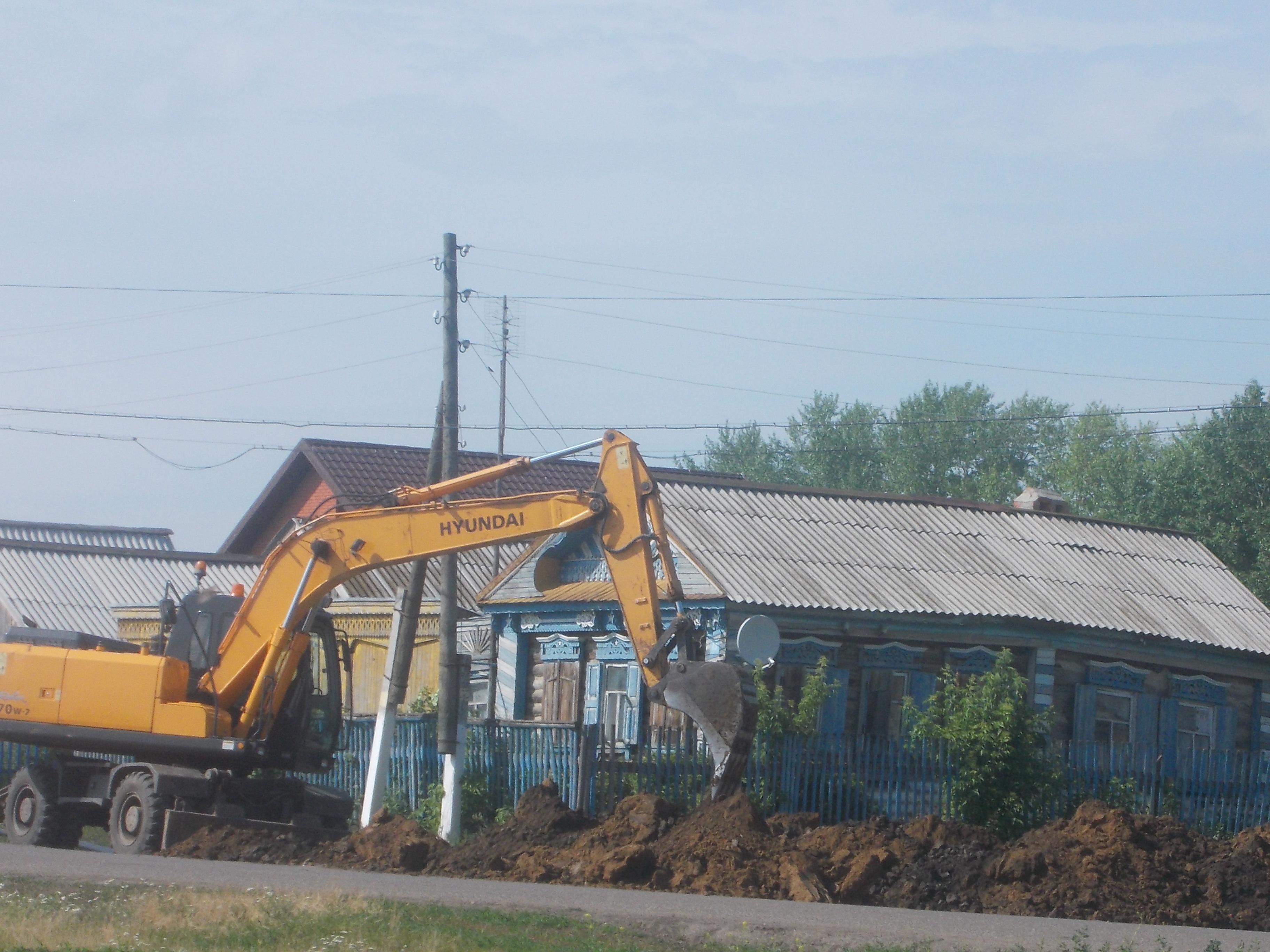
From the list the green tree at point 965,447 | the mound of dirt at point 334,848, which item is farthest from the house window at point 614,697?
the green tree at point 965,447

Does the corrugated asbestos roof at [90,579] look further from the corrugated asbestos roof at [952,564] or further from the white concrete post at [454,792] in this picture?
the white concrete post at [454,792]

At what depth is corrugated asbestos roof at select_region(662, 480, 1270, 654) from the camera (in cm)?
2234

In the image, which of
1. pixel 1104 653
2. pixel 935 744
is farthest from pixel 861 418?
pixel 935 744

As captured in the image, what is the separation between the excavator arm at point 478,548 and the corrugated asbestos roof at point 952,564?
5837mm

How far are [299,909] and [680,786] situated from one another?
814 centimetres

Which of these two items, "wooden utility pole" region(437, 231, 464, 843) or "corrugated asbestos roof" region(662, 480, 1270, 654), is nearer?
"wooden utility pole" region(437, 231, 464, 843)

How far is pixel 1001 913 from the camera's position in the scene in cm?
1288

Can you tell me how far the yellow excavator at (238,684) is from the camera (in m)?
15.8

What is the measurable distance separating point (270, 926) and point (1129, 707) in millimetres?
17326

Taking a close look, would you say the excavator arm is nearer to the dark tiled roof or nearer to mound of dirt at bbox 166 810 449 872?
mound of dirt at bbox 166 810 449 872

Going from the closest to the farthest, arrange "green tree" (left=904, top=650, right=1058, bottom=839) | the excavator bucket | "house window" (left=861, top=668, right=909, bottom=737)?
the excavator bucket
"green tree" (left=904, top=650, right=1058, bottom=839)
"house window" (left=861, top=668, right=909, bottom=737)

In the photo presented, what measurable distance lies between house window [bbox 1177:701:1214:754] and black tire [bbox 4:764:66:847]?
16.2m

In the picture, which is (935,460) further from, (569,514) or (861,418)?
(569,514)

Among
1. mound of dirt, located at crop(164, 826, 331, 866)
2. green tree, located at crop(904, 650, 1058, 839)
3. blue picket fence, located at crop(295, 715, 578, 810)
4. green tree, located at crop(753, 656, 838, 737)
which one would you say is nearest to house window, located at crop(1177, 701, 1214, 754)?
green tree, located at crop(904, 650, 1058, 839)
